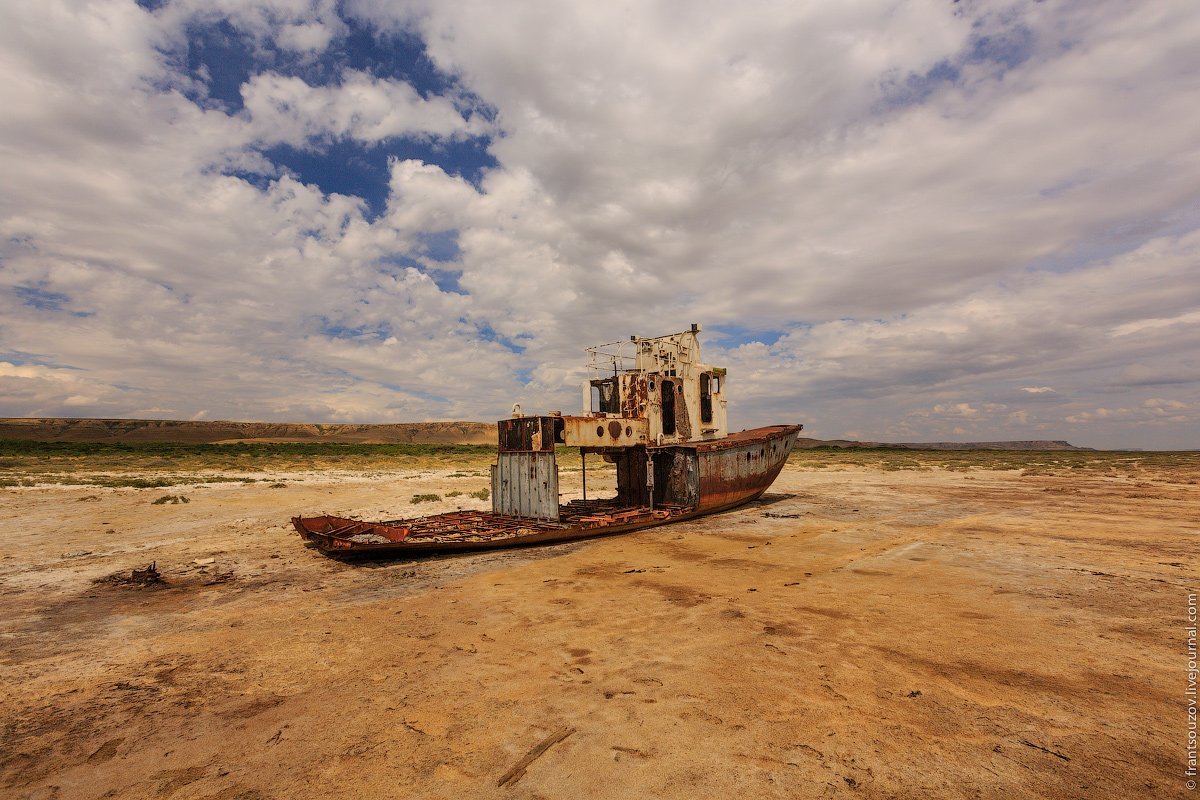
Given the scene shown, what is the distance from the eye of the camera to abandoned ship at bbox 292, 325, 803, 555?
12.2 metres

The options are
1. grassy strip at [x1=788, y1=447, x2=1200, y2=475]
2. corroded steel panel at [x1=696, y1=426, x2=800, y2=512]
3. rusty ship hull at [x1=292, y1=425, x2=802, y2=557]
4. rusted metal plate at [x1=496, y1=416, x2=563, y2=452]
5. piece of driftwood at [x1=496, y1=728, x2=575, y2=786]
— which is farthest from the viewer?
grassy strip at [x1=788, y1=447, x2=1200, y2=475]

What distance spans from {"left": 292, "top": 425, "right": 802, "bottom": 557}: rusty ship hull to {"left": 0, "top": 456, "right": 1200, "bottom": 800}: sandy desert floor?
505 millimetres

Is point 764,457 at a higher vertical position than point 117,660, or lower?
higher

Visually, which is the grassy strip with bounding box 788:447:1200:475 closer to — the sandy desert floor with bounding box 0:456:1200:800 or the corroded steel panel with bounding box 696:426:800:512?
the corroded steel panel with bounding box 696:426:800:512

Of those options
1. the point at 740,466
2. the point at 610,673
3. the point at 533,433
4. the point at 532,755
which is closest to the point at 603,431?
the point at 533,433

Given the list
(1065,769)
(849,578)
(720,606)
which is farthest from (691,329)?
(1065,769)

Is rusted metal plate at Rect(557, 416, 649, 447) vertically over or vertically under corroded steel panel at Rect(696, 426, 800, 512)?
over

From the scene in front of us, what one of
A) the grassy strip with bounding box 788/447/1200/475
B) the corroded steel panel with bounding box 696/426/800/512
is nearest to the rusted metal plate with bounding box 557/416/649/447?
the corroded steel panel with bounding box 696/426/800/512

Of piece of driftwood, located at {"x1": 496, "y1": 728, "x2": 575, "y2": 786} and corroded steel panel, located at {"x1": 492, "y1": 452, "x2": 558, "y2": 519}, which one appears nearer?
piece of driftwood, located at {"x1": 496, "y1": 728, "x2": 575, "y2": 786}

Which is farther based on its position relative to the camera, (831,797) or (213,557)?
(213,557)

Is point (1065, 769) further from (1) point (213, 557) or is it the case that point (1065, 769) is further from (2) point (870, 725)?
(1) point (213, 557)

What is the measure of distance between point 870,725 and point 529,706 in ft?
9.48

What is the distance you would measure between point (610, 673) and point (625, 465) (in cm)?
1201

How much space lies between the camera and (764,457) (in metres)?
18.2
